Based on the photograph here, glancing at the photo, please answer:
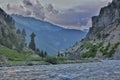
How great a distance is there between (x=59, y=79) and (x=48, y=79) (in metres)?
2.95

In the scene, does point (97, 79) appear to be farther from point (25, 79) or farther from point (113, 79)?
point (25, 79)

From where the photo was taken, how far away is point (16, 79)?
300 feet

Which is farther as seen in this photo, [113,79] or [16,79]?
[16,79]

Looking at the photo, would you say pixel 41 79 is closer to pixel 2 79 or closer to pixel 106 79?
pixel 2 79

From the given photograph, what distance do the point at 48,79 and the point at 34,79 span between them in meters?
4.13

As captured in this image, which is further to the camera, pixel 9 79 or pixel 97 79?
pixel 9 79

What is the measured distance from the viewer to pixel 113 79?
84.9 metres

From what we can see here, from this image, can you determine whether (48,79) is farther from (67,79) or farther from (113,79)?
(113,79)

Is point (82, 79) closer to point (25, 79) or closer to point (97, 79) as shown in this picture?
point (97, 79)

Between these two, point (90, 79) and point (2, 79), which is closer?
point (90, 79)

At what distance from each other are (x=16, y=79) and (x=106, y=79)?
2332 cm

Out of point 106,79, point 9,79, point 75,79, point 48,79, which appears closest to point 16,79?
point 9,79

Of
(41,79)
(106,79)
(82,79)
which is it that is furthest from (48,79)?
(106,79)

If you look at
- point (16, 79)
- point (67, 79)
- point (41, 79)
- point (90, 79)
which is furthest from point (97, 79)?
point (16, 79)
